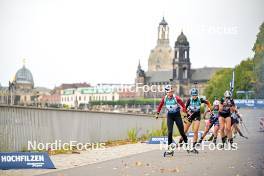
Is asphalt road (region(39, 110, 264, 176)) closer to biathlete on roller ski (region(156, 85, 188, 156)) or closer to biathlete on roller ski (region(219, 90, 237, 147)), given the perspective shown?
biathlete on roller ski (region(156, 85, 188, 156))

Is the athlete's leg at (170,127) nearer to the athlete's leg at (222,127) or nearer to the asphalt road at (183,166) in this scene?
the asphalt road at (183,166)

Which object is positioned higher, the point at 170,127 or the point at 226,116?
the point at 226,116

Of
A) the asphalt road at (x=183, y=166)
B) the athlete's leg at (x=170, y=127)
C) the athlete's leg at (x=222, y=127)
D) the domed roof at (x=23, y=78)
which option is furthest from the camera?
the domed roof at (x=23, y=78)

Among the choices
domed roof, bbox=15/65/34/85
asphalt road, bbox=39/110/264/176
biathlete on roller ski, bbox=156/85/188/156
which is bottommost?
asphalt road, bbox=39/110/264/176

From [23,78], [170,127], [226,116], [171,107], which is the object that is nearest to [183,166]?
[170,127]

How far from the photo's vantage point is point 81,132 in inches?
828

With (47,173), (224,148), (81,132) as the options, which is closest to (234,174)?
(47,173)

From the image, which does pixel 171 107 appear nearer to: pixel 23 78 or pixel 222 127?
pixel 222 127

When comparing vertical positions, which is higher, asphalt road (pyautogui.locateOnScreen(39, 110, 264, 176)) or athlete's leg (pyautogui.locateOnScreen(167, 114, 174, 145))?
athlete's leg (pyautogui.locateOnScreen(167, 114, 174, 145))

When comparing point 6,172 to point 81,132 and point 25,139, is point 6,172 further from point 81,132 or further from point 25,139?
point 81,132

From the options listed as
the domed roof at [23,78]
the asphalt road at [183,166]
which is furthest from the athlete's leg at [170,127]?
the domed roof at [23,78]

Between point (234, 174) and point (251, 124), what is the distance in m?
23.8

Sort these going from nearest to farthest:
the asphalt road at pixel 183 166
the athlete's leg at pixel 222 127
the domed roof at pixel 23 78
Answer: the asphalt road at pixel 183 166 < the athlete's leg at pixel 222 127 < the domed roof at pixel 23 78

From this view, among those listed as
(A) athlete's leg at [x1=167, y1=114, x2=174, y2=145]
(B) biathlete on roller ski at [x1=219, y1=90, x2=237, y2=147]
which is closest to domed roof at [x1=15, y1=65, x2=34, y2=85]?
(B) biathlete on roller ski at [x1=219, y1=90, x2=237, y2=147]
